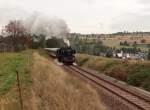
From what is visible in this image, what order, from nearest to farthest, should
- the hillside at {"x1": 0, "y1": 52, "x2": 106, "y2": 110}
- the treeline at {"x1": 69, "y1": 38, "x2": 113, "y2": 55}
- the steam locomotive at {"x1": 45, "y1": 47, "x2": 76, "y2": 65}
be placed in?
the hillside at {"x1": 0, "y1": 52, "x2": 106, "y2": 110} < the steam locomotive at {"x1": 45, "y1": 47, "x2": 76, "y2": 65} < the treeline at {"x1": 69, "y1": 38, "x2": 113, "y2": 55}

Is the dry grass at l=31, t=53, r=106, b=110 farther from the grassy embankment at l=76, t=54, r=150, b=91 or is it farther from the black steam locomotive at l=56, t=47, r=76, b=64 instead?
the black steam locomotive at l=56, t=47, r=76, b=64

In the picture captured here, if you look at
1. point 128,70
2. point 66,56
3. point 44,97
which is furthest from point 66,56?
point 44,97

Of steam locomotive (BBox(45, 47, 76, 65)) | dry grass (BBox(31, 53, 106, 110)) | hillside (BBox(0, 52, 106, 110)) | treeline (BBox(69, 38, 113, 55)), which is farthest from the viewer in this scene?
treeline (BBox(69, 38, 113, 55))

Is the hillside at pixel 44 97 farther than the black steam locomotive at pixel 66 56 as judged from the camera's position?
No

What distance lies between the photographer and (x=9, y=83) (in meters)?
19.3

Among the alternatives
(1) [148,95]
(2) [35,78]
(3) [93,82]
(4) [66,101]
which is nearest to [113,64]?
(3) [93,82]

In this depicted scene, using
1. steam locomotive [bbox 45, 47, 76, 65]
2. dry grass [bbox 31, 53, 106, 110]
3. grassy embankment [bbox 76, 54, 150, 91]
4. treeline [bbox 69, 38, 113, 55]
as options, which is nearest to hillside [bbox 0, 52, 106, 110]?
dry grass [bbox 31, 53, 106, 110]

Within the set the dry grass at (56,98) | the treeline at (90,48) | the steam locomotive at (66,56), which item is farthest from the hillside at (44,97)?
the treeline at (90,48)

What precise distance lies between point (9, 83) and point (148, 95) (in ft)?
31.9

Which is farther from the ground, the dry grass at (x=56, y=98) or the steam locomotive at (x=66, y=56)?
the dry grass at (x=56, y=98)

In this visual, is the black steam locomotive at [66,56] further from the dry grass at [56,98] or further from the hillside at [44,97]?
the dry grass at [56,98]

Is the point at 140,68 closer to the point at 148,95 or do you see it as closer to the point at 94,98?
the point at 148,95

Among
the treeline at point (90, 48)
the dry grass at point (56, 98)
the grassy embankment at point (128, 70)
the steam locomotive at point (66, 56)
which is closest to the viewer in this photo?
the dry grass at point (56, 98)

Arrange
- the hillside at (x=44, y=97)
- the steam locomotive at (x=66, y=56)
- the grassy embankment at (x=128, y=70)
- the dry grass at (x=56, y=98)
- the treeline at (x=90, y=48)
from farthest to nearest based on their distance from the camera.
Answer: the treeline at (x=90, y=48), the steam locomotive at (x=66, y=56), the grassy embankment at (x=128, y=70), the dry grass at (x=56, y=98), the hillside at (x=44, y=97)
